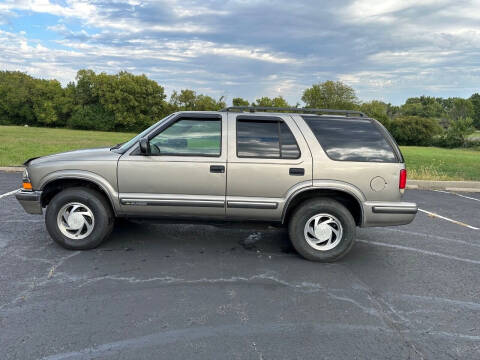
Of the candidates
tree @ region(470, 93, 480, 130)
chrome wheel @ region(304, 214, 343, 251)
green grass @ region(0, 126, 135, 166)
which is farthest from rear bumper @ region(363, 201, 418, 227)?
tree @ region(470, 93, 480, 130)

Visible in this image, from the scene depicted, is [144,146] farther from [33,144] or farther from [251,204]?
[33,144]

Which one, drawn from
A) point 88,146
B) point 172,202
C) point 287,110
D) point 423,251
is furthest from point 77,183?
point 88,146

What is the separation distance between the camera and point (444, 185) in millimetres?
10703

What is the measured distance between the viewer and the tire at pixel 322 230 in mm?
4367

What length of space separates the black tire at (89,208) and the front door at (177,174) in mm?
299

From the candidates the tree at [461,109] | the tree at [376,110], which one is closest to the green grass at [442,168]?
the tree at [376,110]

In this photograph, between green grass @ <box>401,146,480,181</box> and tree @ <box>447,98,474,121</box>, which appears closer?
green grass @ <box>401,146,480,181</box>

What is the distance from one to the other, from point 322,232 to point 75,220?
314cm

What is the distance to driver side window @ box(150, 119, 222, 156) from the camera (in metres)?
4.41

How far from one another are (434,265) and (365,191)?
1346mm

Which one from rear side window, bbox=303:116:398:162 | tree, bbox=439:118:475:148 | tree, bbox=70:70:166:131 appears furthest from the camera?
tree, bbox=439:118:475:148

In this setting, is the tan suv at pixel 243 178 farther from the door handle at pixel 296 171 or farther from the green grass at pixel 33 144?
the green grass at pixel 33 144

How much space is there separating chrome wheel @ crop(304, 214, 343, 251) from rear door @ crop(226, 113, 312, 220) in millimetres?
441

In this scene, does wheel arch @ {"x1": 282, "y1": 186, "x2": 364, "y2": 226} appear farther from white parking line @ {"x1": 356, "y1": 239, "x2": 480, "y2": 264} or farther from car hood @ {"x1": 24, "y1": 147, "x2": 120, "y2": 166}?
car hood @ {"x1": 24, "y1": 147, "x2": 120, "y2": 166}
